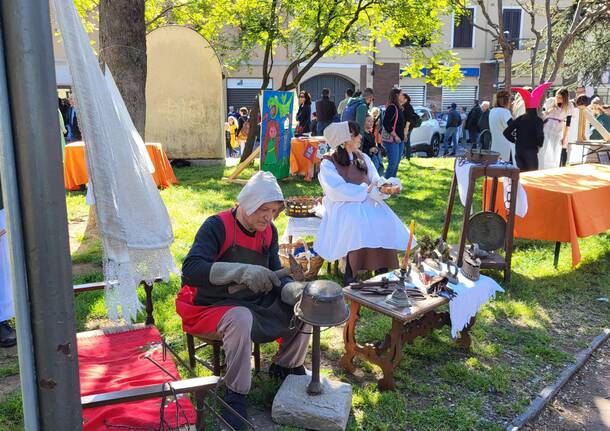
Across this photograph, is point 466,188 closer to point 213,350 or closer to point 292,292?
point 292,292

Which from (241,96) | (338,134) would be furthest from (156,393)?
(241,96)

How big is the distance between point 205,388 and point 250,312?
27.5 inches

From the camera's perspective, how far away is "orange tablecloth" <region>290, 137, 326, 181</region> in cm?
1012

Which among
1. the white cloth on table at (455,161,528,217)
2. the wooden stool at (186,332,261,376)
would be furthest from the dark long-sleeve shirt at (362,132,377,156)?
the wooden stool at (186,332,261,376)

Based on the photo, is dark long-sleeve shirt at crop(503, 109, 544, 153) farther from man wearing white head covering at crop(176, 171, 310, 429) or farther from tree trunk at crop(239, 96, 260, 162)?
tree trunk at crop(239, 96, 260, 162)

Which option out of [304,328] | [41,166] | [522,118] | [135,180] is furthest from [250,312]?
[522,118]

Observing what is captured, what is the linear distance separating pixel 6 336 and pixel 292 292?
2.24 metres

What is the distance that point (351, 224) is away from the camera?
4496 mm

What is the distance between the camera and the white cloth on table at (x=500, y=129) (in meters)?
8.02

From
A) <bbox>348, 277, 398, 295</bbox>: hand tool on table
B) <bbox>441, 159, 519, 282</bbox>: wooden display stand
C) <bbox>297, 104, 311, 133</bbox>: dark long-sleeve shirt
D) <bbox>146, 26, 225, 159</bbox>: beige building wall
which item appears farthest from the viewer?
<bbox>297, 104, 311, 133</bbox>: dark long-sleeve shirt

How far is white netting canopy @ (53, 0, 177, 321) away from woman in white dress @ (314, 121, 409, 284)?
2.35 metres

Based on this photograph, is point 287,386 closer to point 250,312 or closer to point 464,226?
point 250,312

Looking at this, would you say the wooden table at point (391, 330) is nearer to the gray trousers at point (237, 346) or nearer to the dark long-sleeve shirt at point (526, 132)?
the gray trousers at point (237, 346)

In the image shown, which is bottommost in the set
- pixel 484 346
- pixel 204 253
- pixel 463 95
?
pixel 484 346
